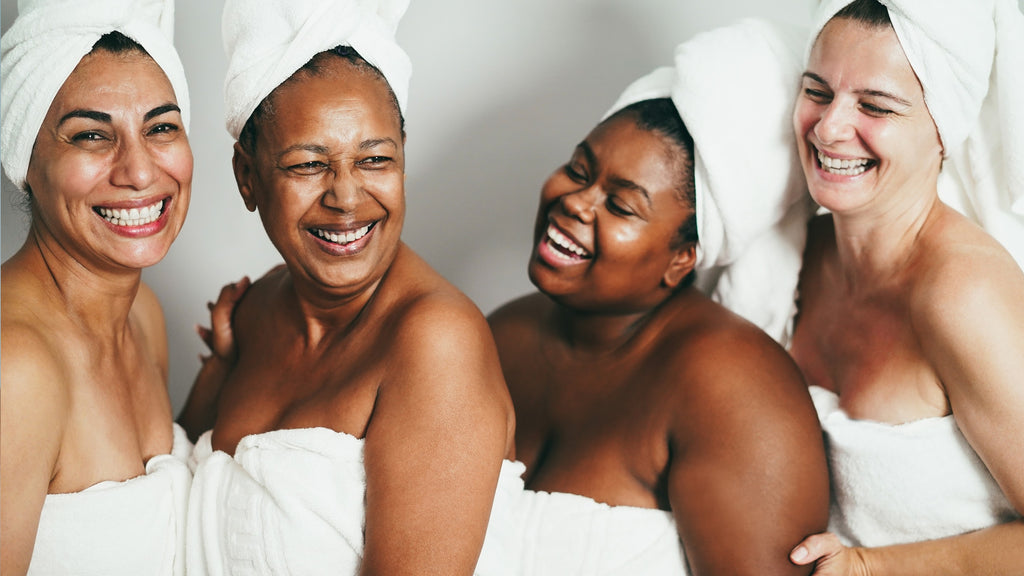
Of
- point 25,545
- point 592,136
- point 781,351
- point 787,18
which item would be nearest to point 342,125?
point 592,136

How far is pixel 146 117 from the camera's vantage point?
1.68 meters

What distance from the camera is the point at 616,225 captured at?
6.64ft

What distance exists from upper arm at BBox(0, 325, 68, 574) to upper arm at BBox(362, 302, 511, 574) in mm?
498

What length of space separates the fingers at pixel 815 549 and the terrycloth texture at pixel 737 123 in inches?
23.9

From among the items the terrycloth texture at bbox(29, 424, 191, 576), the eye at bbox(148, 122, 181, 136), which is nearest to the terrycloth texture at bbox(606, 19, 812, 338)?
the eye at bbox(148, 122, 181, 136)

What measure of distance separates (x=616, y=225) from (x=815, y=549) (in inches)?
28.6

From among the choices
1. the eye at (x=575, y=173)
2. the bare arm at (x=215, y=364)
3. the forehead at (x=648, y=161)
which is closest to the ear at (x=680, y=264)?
the forehead at (x=648, y=161)

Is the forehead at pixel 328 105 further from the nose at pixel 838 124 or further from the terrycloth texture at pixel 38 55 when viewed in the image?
the nose at pixel 838 124

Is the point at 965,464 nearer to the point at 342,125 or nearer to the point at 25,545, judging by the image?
the point at 342,125

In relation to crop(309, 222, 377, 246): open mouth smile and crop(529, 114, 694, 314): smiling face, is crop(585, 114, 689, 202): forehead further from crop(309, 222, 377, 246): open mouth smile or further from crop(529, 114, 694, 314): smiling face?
crop(309, 222, 377, 246): open mouth smile

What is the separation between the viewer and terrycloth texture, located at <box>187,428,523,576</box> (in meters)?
1.64

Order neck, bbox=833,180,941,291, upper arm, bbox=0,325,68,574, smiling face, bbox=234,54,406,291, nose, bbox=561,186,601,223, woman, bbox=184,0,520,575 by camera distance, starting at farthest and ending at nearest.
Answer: nose, bbox=561,186,601,223
neck, bbox=833,180,941,291
smiling face, bbox=234,54,406,291
woman, bbox=184,0,520,575
upper arm, bbox=0,325,68,574

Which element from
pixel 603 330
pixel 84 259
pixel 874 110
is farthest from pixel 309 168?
pixel 874 110

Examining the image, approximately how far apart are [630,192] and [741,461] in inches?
22.7
